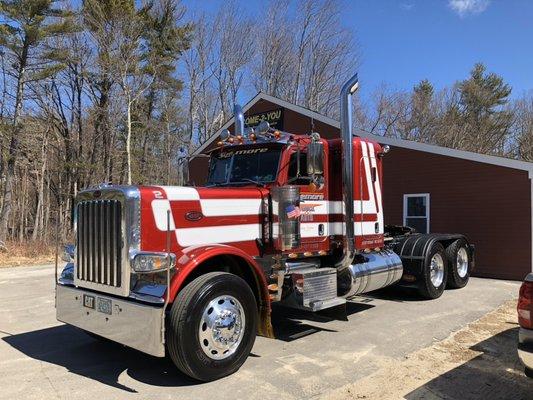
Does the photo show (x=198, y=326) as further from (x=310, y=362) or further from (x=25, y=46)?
(x=25, y=46)

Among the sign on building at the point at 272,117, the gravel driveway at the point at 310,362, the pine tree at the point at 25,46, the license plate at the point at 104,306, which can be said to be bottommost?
the gravel driveway at the point at 310,362

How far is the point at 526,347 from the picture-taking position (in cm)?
402

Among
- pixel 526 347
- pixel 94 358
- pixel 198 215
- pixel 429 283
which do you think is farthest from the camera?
pixel 429 283

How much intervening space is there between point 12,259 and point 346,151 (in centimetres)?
1433

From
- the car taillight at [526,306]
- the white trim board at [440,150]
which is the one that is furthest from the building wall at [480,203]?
the car taillight at [526,306]

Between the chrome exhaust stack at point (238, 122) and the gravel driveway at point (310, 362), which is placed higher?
the chrome exhaust stack at point (238, 122)

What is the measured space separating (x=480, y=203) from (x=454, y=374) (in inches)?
312

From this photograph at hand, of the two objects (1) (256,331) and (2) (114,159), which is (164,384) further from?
(2) (114,159)

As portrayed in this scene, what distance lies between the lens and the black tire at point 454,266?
10.0 meters

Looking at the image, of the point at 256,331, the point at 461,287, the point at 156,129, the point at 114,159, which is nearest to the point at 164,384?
the point at 256,331

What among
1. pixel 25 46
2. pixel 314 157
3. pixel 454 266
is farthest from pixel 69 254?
pixel 25 46

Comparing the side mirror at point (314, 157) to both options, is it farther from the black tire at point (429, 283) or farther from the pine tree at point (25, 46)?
the pine tree at point (25, 46)

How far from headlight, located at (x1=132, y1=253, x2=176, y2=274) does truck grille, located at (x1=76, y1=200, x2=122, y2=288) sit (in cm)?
25

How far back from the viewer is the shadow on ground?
4.61 metres
